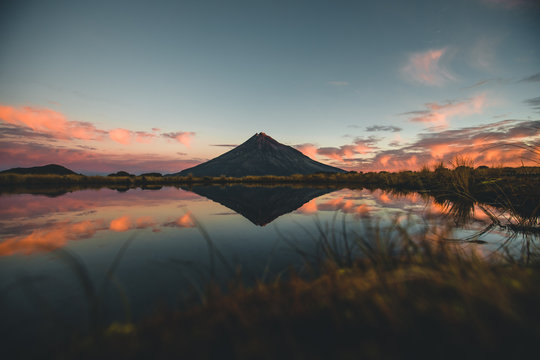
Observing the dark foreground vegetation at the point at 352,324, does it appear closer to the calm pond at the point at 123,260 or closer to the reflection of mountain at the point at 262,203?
the calm pond at the point at 123,260

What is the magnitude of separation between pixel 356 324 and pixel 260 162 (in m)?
125

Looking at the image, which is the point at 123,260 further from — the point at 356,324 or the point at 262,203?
the point at 262,203

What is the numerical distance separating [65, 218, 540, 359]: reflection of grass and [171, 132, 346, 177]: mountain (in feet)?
369

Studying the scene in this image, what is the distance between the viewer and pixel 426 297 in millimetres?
1683

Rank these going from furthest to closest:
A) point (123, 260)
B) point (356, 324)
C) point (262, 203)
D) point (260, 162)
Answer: point (260, 162) < point (262, 203) < point (123, 260) < point (356, 324)

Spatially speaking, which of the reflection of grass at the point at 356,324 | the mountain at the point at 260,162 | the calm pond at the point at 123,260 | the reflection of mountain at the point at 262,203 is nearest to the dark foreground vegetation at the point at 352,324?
the reflection of grass at the point at 356,324

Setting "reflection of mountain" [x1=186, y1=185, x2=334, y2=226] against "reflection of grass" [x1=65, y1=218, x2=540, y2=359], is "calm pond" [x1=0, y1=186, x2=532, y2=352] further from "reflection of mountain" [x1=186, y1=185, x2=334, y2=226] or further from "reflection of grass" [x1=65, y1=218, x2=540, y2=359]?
"reflection of mountain" [x1=186, y1=185, x2=334, y2=226]

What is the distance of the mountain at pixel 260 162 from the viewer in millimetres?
119000

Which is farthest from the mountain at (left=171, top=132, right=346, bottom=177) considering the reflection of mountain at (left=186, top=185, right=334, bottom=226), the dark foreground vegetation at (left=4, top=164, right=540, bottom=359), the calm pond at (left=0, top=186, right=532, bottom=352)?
the dark foreground vegetation at (left=4, top=164, right=540, bottom=359)

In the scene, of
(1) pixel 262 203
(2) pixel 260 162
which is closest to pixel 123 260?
(1) pixel 262 203

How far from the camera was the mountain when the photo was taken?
11900 centimetres

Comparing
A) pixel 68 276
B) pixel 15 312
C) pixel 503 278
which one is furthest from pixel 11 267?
pixel 503 278

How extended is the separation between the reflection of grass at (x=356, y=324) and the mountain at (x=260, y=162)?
112 metres

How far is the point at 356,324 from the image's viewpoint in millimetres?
1542
